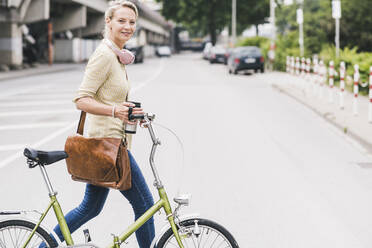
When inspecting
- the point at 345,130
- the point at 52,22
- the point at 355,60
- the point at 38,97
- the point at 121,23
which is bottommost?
the point at 345,130

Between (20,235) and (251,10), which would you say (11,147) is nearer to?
(20,235)

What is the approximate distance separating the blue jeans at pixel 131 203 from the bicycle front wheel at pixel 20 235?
0.83 feet

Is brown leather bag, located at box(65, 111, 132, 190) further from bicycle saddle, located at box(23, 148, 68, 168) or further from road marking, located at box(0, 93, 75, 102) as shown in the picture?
road marking, located at box(0, 93, 75, 102)

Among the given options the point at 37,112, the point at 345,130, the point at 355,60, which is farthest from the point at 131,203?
the point at 355,60

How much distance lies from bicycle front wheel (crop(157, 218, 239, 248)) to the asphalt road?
0.11 meters

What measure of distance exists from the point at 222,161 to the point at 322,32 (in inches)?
1300

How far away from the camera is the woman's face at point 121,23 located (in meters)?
3.59

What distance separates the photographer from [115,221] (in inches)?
214

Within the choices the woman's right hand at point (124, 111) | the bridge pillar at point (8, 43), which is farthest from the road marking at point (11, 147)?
the bridge pillar at point (8, 43)

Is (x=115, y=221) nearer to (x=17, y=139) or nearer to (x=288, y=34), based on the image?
(x=17, y=139)

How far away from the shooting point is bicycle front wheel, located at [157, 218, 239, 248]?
3432 millimetres

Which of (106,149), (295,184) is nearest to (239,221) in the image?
(295,184)

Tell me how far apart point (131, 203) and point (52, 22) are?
45861 mm

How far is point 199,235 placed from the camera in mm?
3463
